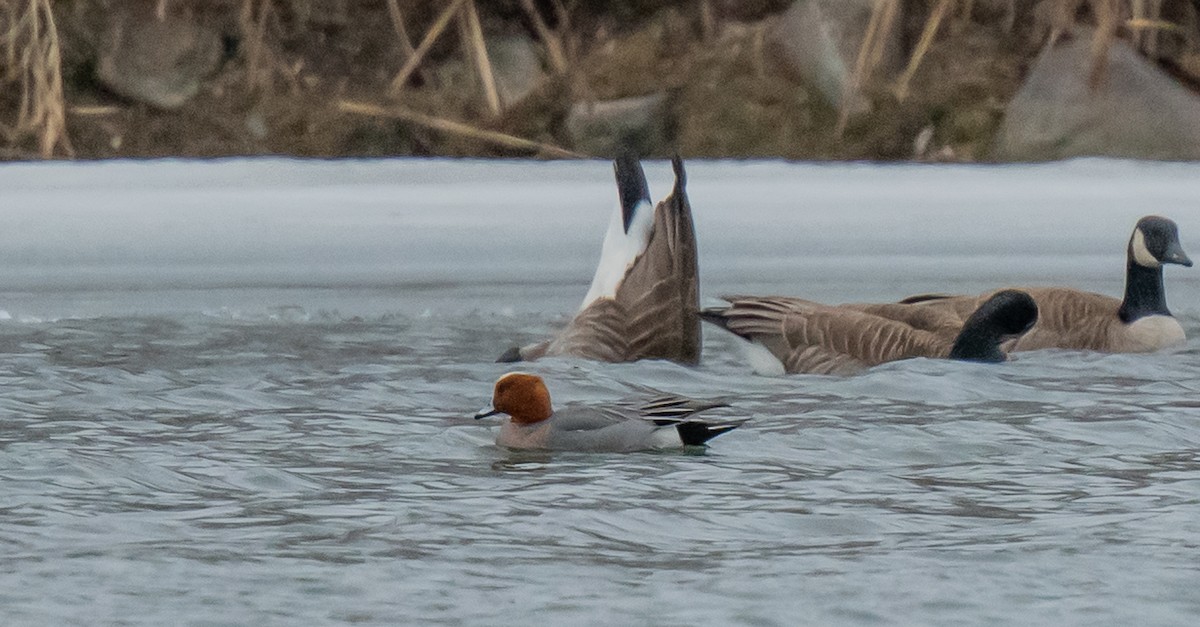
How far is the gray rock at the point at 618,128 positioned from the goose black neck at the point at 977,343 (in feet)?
11.5

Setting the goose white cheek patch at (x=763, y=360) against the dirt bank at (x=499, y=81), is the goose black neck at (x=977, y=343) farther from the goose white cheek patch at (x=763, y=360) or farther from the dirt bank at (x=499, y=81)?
the dirt bank at (x=499, y=81)

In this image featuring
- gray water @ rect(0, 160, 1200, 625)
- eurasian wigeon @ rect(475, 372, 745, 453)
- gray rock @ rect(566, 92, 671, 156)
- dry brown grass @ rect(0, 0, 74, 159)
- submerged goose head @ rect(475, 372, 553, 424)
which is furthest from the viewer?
gray rock @ rect(566, 92, 671, 156)

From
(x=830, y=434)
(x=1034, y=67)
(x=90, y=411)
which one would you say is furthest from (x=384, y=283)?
(x=1034, y=67)

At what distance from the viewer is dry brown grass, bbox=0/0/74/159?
380 inches

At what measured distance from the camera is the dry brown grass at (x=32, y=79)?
964cm

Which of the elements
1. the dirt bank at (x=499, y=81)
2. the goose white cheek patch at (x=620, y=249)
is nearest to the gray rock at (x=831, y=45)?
the dirt bank at (x=499, y=81)

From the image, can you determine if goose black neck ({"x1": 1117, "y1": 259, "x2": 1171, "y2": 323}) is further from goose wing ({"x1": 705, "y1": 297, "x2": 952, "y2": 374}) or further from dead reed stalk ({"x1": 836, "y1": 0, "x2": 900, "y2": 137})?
dead reed stalk ({"x1": 836, "y1": 0, "x2": 900, "y2": 137})

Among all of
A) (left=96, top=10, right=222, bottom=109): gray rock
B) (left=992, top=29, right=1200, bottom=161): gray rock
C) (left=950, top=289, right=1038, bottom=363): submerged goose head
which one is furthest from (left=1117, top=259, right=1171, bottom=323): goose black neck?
(left=96, top=10, right=222, bottom=109): gray rock

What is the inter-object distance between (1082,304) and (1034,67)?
2883mm

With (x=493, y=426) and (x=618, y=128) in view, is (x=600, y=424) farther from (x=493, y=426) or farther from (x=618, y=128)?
(x=618, y=128)

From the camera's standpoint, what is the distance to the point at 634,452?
18.1ft

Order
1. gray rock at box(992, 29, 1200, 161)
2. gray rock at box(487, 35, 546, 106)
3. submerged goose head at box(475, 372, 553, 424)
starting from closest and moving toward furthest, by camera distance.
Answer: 1. submerged goose head at box(475, 372, 553, 424)
2. gray rock at box(992, 29, 1200, 161)
3. gray rock at box(487, 35, 546, 106)

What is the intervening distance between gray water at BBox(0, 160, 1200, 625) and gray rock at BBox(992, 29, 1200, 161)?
678 millimetres

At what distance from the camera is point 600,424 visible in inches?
220
